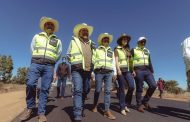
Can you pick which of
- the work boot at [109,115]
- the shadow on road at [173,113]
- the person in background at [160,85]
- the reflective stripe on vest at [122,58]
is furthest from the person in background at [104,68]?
the person in background at [160,85]

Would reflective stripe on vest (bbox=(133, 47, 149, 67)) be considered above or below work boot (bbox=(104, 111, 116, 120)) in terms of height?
above

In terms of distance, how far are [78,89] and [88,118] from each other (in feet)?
3.04

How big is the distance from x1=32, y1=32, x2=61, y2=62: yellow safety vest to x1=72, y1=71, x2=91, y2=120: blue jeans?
711mm

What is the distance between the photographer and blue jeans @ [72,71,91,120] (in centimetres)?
628

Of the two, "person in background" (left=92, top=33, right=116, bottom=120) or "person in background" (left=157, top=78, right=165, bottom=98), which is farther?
"person in background" (left=157, top=78, right=165, bottom=98)

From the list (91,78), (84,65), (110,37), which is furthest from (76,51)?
(110,37)

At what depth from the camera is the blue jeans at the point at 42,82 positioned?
6.63 m

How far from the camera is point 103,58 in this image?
7781 millimetres

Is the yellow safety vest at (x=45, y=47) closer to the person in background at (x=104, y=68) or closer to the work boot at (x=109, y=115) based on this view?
the person in background at (x=104, y=68)

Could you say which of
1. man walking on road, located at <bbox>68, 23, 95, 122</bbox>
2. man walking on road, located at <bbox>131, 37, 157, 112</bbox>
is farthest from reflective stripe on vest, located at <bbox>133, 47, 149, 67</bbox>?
man walking on road, located at <bbox>68, 23, 95, 122</bbox>

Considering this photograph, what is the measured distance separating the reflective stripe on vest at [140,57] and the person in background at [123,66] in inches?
9.7

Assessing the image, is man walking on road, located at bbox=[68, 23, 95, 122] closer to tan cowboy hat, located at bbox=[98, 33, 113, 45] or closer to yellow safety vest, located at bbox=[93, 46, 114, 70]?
yellow safety vest, located at bbox=[93, 46, 114, 70]

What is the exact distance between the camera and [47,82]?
6.80 m

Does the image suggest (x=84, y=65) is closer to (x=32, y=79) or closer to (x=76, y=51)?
(x=76, y=51)
